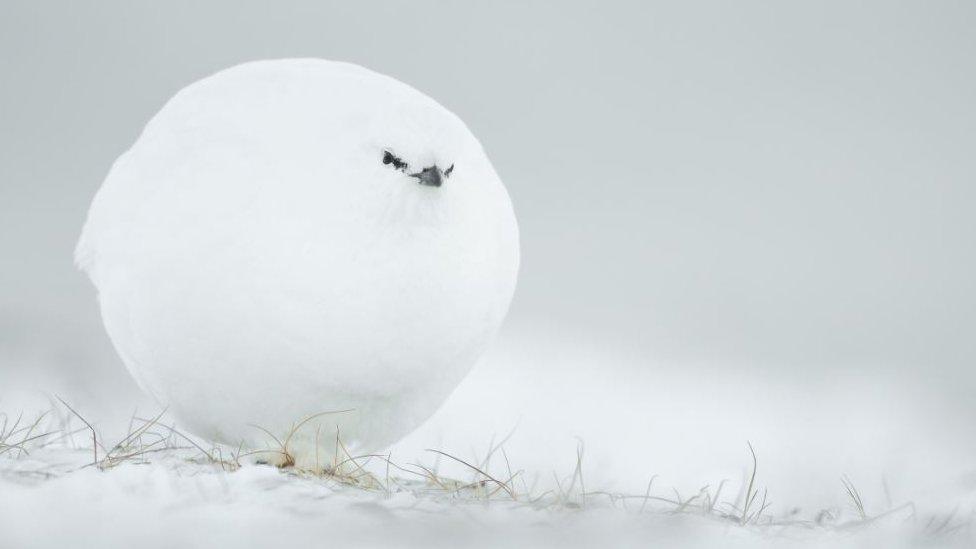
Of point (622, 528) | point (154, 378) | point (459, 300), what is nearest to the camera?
point (622, 528)

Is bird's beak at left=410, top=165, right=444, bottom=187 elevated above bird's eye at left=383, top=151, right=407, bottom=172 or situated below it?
below

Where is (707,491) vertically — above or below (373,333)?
below

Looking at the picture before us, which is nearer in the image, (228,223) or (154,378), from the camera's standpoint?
(228,223)

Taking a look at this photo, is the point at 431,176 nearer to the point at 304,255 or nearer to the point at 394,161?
the point at 394,161

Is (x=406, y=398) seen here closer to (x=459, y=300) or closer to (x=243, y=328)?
(x=459, y=300)

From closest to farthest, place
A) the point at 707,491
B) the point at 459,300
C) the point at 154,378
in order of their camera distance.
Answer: the point at 707,491
the point at 459,300
the point at 154,378

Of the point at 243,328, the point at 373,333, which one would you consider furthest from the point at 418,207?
the point at 243,328
